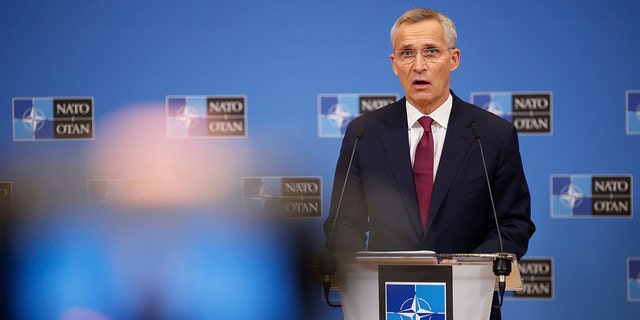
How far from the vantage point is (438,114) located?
2166mm

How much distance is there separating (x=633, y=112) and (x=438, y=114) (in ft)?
5.67

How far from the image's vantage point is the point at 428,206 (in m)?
2.04

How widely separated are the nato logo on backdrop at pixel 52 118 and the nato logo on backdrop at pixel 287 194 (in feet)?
2.68

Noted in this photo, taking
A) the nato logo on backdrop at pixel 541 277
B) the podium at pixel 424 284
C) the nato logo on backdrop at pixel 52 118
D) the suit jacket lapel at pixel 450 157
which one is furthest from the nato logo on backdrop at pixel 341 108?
the podium at pixel 424 284

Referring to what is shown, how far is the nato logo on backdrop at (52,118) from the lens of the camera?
378cm

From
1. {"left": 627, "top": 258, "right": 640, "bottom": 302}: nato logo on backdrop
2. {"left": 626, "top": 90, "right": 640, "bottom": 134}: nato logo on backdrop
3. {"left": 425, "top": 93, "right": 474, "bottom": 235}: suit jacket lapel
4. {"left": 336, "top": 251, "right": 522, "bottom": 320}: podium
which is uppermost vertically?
{"left": 626, "top": 90, "right": 640, "bottom": 134}: nato logo on backdrop

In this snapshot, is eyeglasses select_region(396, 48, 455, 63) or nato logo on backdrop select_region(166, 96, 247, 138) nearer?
eyeglasses select_region(396, 48, 455, 63)

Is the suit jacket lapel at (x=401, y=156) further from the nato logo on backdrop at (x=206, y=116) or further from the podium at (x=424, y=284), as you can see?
the nato logo on backdrop at (x=206, y=116)

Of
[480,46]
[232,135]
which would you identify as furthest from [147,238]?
[480,46]

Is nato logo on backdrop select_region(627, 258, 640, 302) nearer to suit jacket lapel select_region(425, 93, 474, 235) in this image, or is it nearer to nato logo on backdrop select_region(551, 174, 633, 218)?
nato logo on backdrop select_region(551, 174, 633, 218)

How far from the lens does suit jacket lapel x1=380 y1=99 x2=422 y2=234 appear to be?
2.03m

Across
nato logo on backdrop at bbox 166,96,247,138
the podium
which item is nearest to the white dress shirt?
the podium

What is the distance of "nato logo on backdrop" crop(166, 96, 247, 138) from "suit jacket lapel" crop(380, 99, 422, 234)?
160 centimetres

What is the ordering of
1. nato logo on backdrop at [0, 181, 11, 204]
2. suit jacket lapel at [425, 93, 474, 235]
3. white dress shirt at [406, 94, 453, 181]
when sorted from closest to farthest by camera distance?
suit jacket lapel at [425, 93, 474, 235] < white dress shirt at [406, 94, 453, 181] < nato logo on backdrop at [0, 181, 11, 204]
